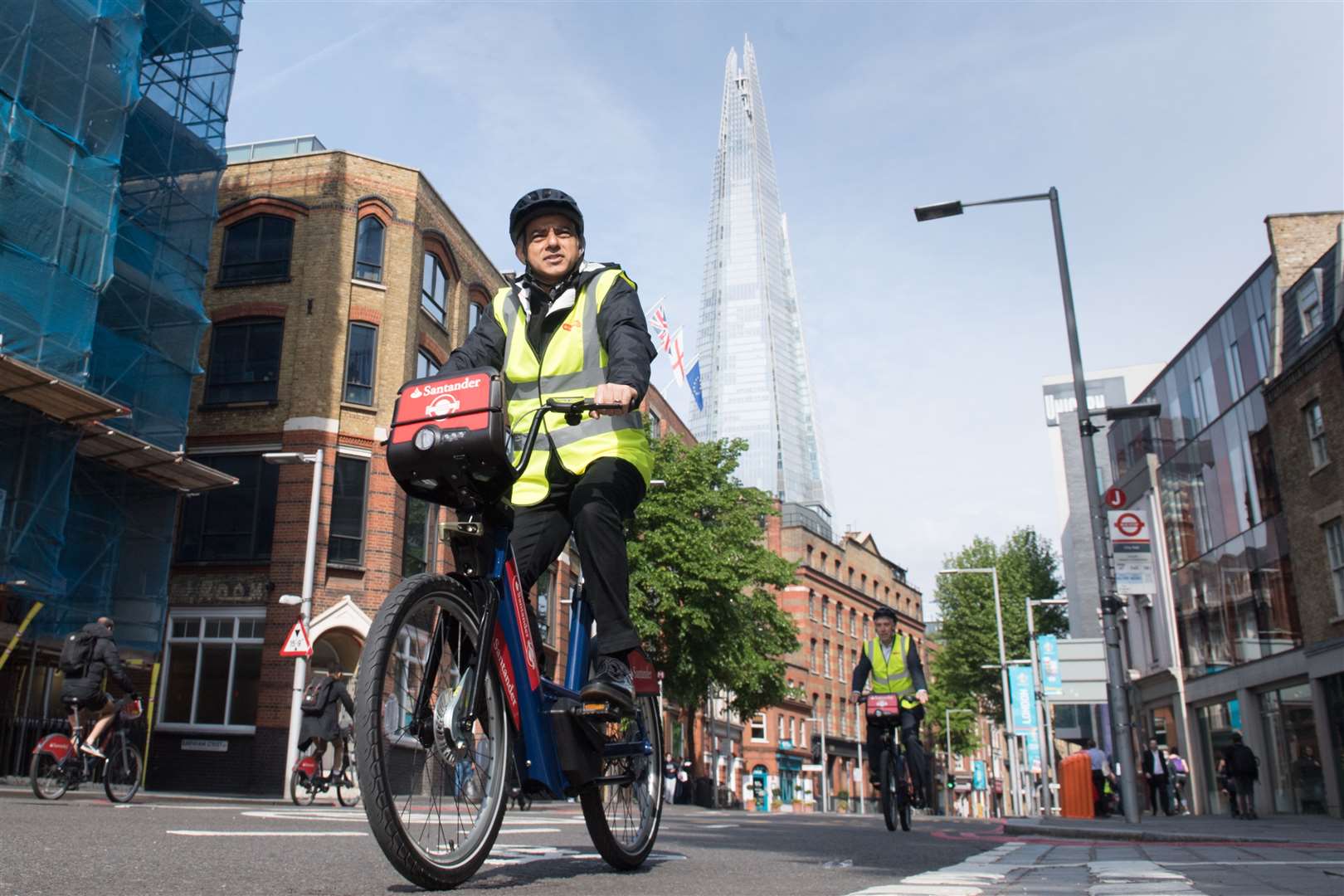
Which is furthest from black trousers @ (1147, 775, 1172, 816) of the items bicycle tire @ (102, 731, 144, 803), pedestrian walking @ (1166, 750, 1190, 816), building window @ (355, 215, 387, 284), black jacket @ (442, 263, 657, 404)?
black jacket @ (442, 263, 657, 404)

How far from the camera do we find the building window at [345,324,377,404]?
28.0m

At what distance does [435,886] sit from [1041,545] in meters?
67.3

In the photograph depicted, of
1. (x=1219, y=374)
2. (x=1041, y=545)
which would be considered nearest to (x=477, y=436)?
(x=1219, y=374)

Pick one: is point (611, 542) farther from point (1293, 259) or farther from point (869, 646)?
point (1293, 259)

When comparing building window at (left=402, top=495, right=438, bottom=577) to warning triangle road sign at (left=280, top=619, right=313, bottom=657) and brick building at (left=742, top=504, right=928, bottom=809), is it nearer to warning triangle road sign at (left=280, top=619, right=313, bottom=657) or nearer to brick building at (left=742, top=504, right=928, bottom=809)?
warning triangle road sign at (left=280, top=619, right=313, bottom=657)

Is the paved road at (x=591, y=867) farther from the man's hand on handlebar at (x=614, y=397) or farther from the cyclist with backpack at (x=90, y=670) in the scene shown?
the cyclist with backpack at (x=90, y=670)

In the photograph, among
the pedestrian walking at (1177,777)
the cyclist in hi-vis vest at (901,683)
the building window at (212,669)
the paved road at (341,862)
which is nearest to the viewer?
the paved road at (341,862)

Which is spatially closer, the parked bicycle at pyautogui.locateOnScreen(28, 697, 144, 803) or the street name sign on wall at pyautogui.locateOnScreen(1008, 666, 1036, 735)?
the parked bicycle at pyautogui.locateOnScreen(28, 697, 144, 803)

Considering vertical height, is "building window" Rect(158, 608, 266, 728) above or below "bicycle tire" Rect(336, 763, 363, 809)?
above

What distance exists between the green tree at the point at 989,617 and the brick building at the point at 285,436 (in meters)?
39.9

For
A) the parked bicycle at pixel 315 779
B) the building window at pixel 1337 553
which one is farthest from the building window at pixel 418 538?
the building window at pixel 1337 553

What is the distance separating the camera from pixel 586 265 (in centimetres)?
438

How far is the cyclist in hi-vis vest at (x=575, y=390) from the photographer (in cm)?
400

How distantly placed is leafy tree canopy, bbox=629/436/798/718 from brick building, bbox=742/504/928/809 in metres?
25.5
